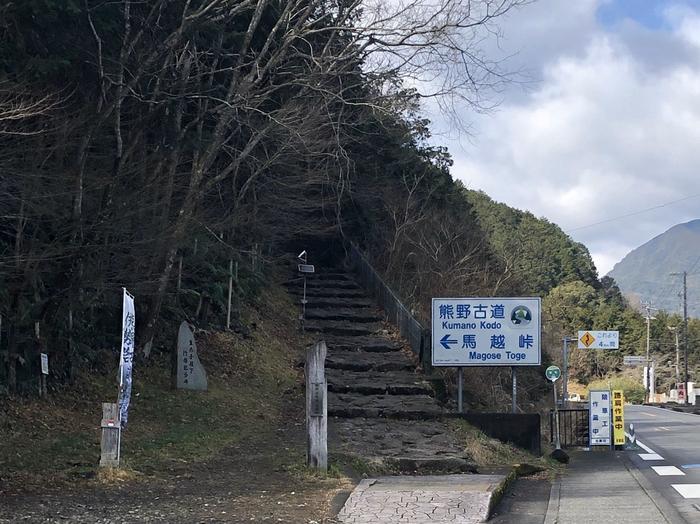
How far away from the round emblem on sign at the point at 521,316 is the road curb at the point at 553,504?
4508 mm

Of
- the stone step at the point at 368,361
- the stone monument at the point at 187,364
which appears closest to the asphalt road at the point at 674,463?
the stone step at the point at 368,361

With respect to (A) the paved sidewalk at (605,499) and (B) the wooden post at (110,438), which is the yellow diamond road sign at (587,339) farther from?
(B) the wooden post at (110,438)

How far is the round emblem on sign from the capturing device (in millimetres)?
17609

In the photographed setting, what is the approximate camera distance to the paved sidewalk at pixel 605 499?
944 cm

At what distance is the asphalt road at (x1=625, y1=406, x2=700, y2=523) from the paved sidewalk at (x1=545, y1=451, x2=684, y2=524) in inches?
8.7

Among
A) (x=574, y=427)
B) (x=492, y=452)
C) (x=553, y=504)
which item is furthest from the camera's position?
(x=574, y=427)

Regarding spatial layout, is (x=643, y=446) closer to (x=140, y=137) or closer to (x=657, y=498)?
(x=657, y=498)

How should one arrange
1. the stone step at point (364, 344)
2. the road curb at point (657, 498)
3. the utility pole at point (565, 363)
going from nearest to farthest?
1. the road curb at point (657, 498)
2. the stone step at point (364, 344)
3. the utility pole at point (565, 363)

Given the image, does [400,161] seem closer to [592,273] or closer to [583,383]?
[592,273]

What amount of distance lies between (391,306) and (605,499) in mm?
15228

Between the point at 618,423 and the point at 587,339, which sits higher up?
the point at 587,339

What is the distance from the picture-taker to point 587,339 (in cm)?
2572

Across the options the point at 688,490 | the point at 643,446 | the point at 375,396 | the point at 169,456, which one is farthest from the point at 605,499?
the point at 643,446

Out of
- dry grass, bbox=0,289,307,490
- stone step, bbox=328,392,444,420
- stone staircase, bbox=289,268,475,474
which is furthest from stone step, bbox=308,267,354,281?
stone step, bbox=328,392,444,420
